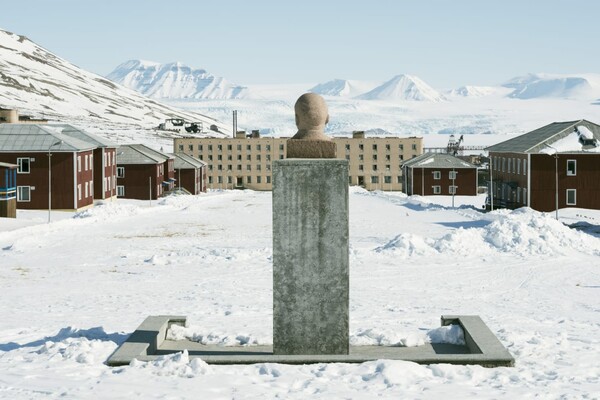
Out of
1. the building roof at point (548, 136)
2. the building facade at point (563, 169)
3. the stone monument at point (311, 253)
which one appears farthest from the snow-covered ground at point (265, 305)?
the building roof at point (548, 136)

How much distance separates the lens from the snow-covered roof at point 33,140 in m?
66.4

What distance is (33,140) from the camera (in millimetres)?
67438

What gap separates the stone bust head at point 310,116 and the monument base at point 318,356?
3787 mm

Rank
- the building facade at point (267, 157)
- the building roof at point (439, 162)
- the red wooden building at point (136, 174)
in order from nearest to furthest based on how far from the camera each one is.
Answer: the red wooden building at point (136, 174) → the building roof at point (439, 162) → the building facade at point (267, 157)

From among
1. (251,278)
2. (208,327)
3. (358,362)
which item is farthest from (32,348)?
(251,278)

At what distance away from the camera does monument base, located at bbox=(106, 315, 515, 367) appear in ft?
43.9

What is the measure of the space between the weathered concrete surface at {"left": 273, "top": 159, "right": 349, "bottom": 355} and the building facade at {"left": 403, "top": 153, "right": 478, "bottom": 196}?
9695cm

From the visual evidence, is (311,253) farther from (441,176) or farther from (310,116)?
(441,176)

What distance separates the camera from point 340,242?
13539 millimetres

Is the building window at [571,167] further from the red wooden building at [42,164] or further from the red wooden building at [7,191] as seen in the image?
the red wooden building at [7,191]

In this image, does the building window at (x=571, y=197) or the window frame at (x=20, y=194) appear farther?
the building window at (x=571, y=197)

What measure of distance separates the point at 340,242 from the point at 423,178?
3835 inches

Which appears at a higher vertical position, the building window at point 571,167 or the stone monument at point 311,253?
the building window at point 571,167

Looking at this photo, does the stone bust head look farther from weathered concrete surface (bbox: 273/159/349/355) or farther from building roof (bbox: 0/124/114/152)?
building roof (bbox: 0/124/114/152)
